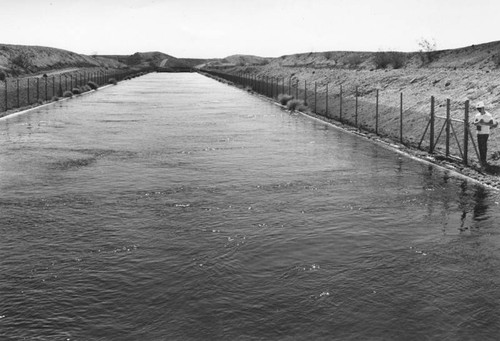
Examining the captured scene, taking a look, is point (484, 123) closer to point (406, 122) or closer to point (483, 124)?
point (483, 124)

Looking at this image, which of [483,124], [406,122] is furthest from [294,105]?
[483,124]

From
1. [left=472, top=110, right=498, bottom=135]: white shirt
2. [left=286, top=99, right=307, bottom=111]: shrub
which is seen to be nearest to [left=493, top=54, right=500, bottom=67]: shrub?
[left=286, top=99, right=307, bottom=111]: shrub

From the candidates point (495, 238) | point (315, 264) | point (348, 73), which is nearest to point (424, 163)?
point (495, 238)

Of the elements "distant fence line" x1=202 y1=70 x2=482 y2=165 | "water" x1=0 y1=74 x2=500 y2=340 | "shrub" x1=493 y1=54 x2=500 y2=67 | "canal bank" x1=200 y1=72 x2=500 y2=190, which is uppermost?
"shrub" x1=493 y1=54 x2=500 y2=67

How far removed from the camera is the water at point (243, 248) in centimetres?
891

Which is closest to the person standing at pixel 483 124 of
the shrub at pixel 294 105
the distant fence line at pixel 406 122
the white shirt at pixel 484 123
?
the white shirt at pixel 484 123

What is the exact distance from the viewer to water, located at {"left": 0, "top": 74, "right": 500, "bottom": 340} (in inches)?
351

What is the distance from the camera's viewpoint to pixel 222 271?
11039 millimetres

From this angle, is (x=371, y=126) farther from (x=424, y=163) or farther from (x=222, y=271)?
(x=222, y=271)

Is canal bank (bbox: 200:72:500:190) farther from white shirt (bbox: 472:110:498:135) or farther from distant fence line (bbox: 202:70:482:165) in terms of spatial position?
white shirt (bbox: 472:110:498:135)

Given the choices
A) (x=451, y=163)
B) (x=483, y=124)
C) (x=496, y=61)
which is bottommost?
(x=451, y=163)

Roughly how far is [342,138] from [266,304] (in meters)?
21.5

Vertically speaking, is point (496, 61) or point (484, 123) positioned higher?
point (496, 61)

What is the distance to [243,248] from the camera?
12.4 meters
